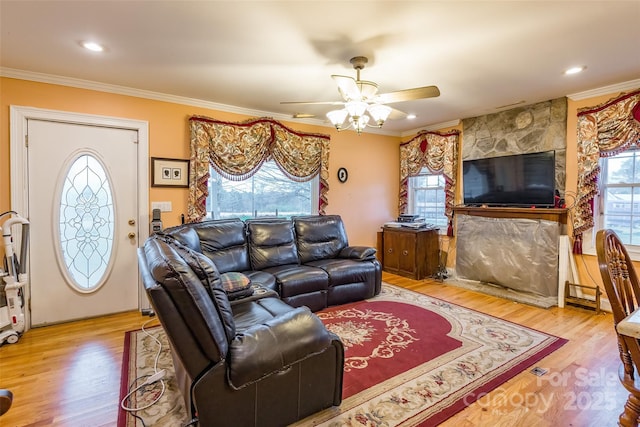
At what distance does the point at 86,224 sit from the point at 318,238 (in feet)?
8.57

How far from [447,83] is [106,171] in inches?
149

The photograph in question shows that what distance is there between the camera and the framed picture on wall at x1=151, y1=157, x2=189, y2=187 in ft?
11.9

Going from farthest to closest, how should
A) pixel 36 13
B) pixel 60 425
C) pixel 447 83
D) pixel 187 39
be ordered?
pixel 447 83 < pixel 187 39 < pixel 36 13 < pixel 60 425

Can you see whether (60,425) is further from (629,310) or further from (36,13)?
(629,310)

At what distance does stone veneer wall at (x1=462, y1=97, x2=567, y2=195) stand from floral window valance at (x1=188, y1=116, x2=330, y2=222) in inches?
87.4

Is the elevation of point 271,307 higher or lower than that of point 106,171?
lower

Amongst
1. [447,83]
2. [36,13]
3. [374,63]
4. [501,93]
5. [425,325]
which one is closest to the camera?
[36,13]

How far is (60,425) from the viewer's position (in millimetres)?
1758

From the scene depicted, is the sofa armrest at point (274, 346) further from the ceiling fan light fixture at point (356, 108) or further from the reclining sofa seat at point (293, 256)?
the ceiling fan light fixture at point (356, 108)

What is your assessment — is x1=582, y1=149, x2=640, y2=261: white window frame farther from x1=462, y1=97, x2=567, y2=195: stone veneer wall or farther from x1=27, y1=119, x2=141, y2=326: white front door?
x1=27, y1=119, x2=141, y2=326: white front door

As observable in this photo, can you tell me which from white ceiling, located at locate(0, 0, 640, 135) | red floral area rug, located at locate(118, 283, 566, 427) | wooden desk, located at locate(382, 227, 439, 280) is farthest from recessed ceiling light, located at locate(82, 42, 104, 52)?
wooden desk, located at locate(382, 227, 439, 280)

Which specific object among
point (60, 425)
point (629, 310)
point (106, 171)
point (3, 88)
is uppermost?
point (3, 88)

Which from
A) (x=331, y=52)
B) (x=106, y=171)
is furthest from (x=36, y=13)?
(x=331, y=52)

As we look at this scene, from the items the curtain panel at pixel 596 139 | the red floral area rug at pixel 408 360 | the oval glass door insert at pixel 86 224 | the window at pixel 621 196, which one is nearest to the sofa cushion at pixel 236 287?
the red floral area rug at pixel 408 360
